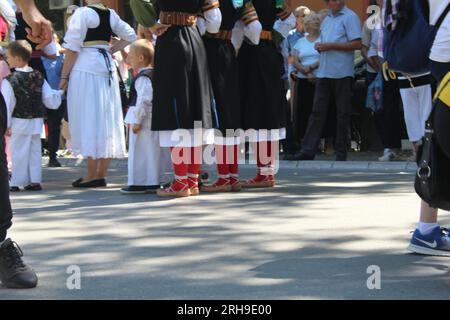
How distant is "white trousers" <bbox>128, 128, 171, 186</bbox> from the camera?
9719mm

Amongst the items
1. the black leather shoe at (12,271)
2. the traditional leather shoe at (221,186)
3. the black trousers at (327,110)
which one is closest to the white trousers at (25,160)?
the traditional leather shoe at (221,186)

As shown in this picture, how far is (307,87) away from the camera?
45.2 feet

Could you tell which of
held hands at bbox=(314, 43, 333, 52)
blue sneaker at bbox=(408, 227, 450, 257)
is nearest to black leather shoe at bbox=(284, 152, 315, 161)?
held hands at bbox=(314, 43, 333, 52)

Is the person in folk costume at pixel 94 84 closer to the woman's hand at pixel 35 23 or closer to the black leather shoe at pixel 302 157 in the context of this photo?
the black leather shoe at pixel 302 157

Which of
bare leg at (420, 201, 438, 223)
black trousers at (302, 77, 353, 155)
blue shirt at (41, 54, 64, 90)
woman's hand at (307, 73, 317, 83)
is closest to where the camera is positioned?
bare leg at (420, 201, 438, 223)

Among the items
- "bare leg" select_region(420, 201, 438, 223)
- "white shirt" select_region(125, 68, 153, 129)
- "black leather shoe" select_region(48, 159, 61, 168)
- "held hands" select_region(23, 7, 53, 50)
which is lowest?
"black leather shoe" select_region(48, 159, 61, 168)

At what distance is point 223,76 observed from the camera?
954 centimetres

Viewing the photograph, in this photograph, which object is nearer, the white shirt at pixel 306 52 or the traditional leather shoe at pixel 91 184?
the traditional leather shoe at pixel 91 184

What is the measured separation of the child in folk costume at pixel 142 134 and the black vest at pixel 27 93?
1.07 metres

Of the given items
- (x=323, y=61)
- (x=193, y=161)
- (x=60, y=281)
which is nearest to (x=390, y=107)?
(x=323, y=61)

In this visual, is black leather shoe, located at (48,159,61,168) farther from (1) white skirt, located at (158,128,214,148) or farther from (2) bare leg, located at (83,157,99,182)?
(1) white skirt, located at (158,128,214,148)

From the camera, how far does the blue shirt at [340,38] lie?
1264 centimetres

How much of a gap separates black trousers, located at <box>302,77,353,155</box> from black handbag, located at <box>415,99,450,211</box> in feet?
23.3
